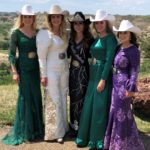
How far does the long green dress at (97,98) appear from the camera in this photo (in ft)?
20.6

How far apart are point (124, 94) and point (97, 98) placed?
52cm

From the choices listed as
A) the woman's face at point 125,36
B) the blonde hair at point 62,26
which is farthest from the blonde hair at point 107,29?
the blonde hair at point 62,26

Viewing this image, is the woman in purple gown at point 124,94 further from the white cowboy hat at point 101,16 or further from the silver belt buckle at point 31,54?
the silver belt buckle at point 31,54

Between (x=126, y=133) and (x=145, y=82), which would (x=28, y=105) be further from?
(x=145, y=82)

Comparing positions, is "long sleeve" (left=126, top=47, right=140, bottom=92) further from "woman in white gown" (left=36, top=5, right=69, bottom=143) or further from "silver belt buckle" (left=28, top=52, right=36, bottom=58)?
"silver belt buckle" (left=28, top=52, right=36, bottom=58)

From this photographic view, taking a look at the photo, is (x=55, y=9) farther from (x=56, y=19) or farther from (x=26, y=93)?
(x=26, y=93)

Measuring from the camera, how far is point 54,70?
22.1 feet

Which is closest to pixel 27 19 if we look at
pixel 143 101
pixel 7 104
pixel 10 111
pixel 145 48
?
pixel 143 101

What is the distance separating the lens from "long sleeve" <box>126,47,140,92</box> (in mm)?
5941

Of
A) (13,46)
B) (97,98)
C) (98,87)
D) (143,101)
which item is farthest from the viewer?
(143,101)

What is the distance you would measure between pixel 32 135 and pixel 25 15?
5.99 feet

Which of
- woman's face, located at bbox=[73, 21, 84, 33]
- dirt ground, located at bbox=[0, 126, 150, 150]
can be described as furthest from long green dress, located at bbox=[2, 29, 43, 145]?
woman's face, located at bbox=[73, 21, 84, 33]

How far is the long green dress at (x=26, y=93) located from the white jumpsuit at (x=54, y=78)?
0.72 feet

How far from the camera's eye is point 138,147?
627 cm
